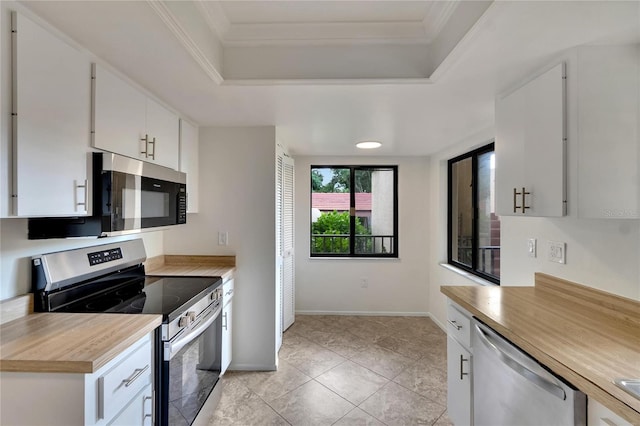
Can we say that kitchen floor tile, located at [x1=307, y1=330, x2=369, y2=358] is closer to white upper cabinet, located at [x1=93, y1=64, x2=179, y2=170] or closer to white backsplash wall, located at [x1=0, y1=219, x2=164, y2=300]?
white upper cabinet, located at [x1=93, y1=64, x2=179, y2=170]

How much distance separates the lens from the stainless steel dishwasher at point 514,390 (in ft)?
3.18

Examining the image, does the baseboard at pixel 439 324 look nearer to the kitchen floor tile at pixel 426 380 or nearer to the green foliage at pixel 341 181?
the kitchen floor tile at pixel 426 380

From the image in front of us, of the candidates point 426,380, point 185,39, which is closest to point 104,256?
point 185,39

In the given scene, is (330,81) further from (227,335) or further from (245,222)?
(227,335)

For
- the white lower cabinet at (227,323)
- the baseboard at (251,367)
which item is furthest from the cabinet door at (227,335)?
the baseboard at (251,367)

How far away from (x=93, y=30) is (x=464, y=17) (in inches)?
61.8

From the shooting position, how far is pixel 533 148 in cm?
Answer: 150

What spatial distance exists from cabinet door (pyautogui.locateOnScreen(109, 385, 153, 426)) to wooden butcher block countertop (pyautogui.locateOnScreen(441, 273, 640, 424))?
1.58 meters

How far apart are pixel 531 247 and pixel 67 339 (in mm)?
2573

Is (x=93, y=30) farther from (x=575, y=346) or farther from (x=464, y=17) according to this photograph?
(x=575, y=346)

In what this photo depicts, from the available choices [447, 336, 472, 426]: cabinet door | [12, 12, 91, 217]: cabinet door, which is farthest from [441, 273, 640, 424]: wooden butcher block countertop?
[12, 12, 91, 217]: cabinet door

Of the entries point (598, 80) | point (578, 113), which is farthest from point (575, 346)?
point (598, 80)

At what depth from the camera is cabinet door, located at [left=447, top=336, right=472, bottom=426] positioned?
1606mm

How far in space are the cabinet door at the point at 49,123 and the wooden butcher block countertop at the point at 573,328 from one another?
1.96m
